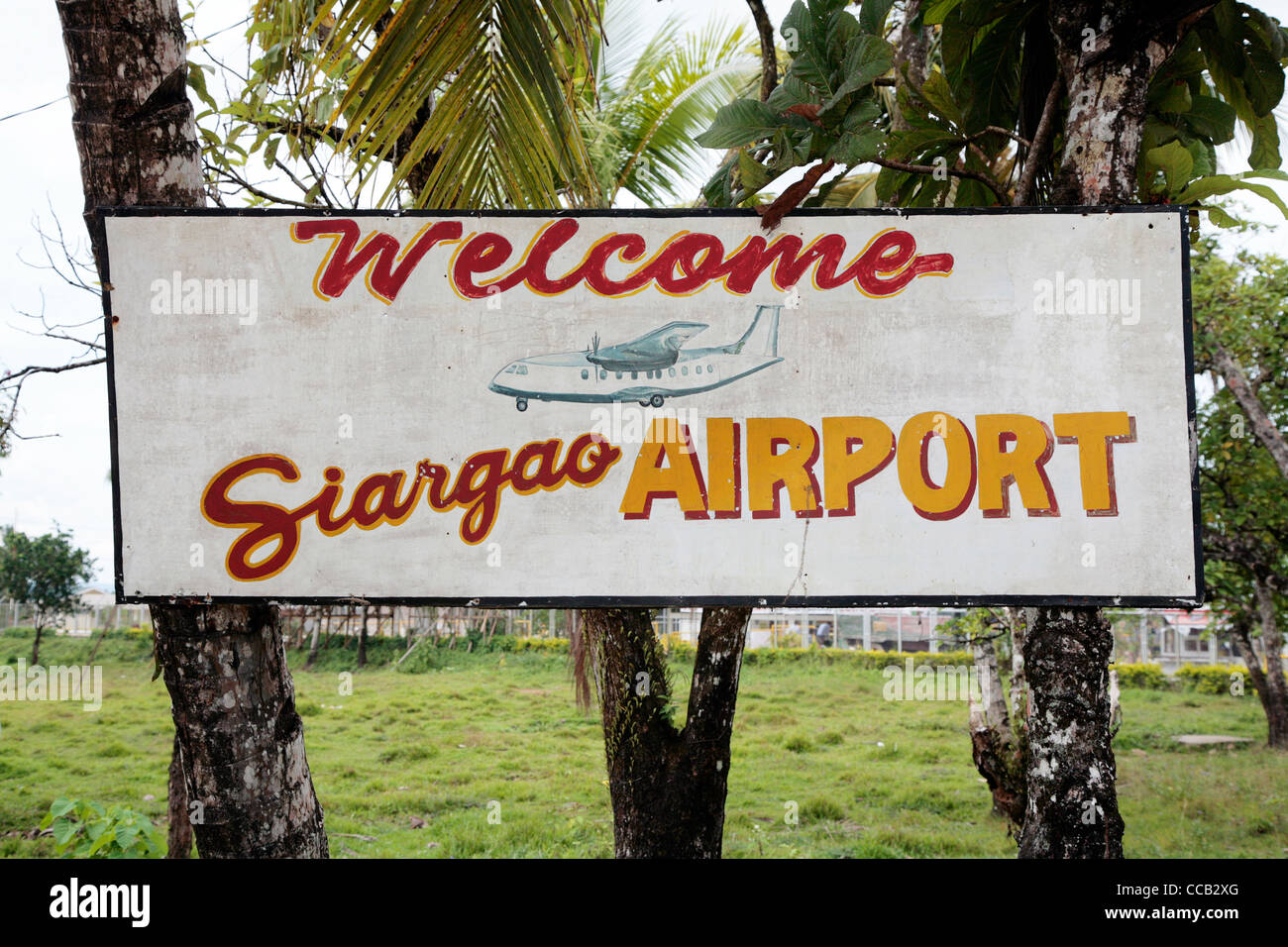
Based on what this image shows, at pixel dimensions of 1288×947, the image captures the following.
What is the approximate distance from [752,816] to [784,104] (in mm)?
9721

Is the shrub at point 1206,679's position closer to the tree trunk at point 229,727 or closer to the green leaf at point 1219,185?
the green leaf at point 1219,185

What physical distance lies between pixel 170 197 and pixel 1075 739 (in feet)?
12.3

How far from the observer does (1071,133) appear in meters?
3.14

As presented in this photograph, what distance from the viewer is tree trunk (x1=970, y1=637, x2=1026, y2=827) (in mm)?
7965

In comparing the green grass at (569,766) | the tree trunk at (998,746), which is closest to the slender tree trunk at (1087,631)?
the green grass at (569,766)

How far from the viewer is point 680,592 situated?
2879 mm

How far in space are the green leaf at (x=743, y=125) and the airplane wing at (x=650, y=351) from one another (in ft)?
2.35

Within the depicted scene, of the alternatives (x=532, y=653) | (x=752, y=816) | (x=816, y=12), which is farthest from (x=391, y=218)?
(x=532, y=653)

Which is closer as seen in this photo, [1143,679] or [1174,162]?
[1174,162]

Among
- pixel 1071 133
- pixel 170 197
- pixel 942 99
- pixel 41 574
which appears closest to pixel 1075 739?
pixel 1071 133

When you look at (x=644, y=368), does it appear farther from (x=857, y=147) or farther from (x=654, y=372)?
(x=857, y=147)

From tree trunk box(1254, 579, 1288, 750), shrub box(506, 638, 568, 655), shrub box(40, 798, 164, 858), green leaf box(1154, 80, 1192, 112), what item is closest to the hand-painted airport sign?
green leaf box(1154, 80, 1192, 112)

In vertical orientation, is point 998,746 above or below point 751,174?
below

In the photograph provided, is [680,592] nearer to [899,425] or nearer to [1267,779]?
[899,425]
